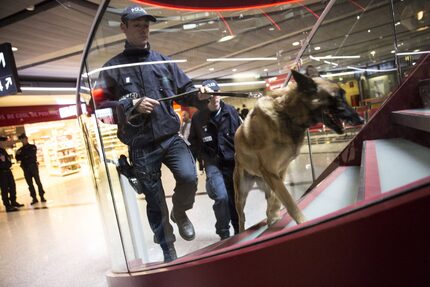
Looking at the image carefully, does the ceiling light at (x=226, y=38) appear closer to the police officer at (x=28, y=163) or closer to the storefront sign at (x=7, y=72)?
the storefront sign at (x=7, y=72)

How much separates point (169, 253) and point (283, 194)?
2.91 ft

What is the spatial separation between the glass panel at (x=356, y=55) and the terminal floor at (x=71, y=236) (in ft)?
0.61

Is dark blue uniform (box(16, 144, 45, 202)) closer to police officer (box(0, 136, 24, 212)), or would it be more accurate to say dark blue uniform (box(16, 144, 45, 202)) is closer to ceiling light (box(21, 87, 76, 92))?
police officer (box(0, 136, 24, 212))

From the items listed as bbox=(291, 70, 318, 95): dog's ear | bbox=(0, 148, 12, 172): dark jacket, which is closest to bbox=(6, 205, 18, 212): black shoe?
bbox=(0, 148, 12, 172): dark jacket

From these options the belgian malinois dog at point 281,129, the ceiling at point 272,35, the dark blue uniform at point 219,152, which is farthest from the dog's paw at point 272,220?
the ceiling at point 272,35

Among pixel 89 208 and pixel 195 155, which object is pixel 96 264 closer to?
pixel 195 155

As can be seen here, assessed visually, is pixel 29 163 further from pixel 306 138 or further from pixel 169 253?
pixel 306 138

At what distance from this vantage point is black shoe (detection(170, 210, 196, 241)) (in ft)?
5.72

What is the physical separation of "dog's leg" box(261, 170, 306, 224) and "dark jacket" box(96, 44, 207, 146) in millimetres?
544

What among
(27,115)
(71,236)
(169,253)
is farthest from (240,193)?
(27,115)

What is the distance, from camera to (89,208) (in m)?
5.68

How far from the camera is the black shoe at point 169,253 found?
1714 mm

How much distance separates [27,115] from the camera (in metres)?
10.6

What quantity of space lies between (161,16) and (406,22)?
1184 millimetres
